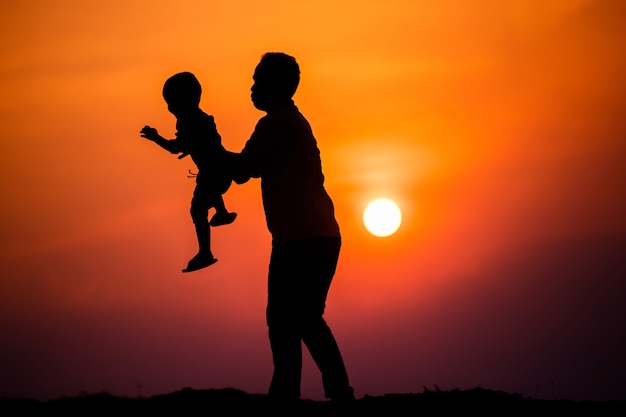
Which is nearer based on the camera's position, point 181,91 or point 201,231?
point 181,91

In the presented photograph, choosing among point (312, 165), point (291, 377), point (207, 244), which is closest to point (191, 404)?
point (291, 377)

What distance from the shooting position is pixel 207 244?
843cm

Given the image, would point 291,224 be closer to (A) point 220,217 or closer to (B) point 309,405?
(A) point 220,217

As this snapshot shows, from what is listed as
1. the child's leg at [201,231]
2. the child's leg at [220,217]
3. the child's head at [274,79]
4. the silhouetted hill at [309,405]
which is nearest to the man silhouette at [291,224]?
the child's head at [274,79]

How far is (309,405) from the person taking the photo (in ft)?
26.0

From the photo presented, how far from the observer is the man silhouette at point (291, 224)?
7.38 metres

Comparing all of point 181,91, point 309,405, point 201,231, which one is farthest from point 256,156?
point 309,405

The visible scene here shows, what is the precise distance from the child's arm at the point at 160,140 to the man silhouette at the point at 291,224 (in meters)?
0.84

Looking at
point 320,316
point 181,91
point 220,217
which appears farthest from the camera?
point 220,217

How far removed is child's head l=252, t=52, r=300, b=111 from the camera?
748 cm

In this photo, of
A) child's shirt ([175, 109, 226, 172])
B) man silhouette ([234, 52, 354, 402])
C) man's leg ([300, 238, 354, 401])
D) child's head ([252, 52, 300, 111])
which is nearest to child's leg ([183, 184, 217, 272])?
child's shirt ([175, 109, 226, 172])

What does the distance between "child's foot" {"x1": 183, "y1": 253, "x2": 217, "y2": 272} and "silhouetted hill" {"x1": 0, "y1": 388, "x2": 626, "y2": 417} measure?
1.11 meters

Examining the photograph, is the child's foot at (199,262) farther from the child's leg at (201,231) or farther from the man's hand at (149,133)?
the man's hand at (149,133)

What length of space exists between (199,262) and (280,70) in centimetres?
191
